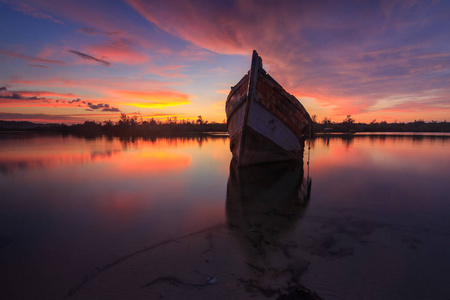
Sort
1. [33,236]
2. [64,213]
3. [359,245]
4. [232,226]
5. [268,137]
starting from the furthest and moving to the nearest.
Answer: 1. [268,137]
2. [64,213]
3. [232,226]
4. [33,236]
5. [359,245]

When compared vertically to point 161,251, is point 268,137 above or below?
above

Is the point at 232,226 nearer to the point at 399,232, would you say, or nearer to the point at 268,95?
the point at 399,232

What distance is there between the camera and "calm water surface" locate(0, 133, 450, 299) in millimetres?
2719

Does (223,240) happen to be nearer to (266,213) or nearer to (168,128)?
(266,213)

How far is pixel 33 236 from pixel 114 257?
221cm

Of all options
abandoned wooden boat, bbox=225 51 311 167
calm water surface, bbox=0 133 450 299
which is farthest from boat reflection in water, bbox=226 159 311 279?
abandoned wooden boat, bbox=225 51 311 167

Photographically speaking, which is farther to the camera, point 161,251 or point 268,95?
point 268,95

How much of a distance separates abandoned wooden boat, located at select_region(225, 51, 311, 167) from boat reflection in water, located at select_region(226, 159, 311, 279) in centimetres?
128

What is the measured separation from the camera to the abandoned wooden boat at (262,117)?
905 cm

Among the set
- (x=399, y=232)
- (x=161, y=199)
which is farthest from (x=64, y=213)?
(x=399, y=232)

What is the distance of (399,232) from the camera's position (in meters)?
4.20

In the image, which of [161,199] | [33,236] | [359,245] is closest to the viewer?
[359,245]

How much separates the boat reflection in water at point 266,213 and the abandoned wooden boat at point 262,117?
4.21 ft

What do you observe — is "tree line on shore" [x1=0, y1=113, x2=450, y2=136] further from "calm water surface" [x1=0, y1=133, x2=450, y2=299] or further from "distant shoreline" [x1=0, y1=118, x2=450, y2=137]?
"calm water surface" [x1=0, y1=133, x2=450, y2=299]
